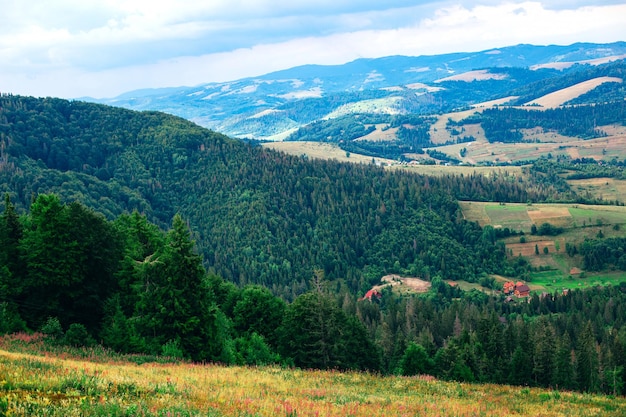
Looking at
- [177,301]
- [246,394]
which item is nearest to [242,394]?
[246,394]

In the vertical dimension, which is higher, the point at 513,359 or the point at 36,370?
the point at 36,370

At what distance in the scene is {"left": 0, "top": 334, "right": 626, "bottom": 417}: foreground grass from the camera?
2313cm

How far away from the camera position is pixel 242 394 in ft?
100

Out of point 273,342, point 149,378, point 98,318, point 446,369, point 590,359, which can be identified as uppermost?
point 149,378

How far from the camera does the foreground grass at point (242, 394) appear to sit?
23.1 metres

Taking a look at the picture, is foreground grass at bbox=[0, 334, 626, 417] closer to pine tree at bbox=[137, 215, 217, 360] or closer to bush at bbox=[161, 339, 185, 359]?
bush at bbox=[161, 339, 185, 359]

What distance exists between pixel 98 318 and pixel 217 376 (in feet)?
102

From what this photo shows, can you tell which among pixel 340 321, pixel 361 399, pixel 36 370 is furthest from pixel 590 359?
pixel 36 370

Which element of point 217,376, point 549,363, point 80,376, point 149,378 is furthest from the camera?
point 549,363

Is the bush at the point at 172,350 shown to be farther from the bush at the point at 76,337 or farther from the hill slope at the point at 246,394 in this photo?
the hill slope at the point at 246,394

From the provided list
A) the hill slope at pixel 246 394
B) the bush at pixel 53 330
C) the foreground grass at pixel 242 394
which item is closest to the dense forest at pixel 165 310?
the bush at pixel 53 330

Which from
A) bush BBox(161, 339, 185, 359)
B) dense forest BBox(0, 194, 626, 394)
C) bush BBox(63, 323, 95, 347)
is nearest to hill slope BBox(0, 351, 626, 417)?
bush BBox(63, 323, 95, 347)

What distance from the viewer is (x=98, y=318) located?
62.5 metres

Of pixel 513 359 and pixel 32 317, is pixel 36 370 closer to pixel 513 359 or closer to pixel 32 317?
pixel 32 317
